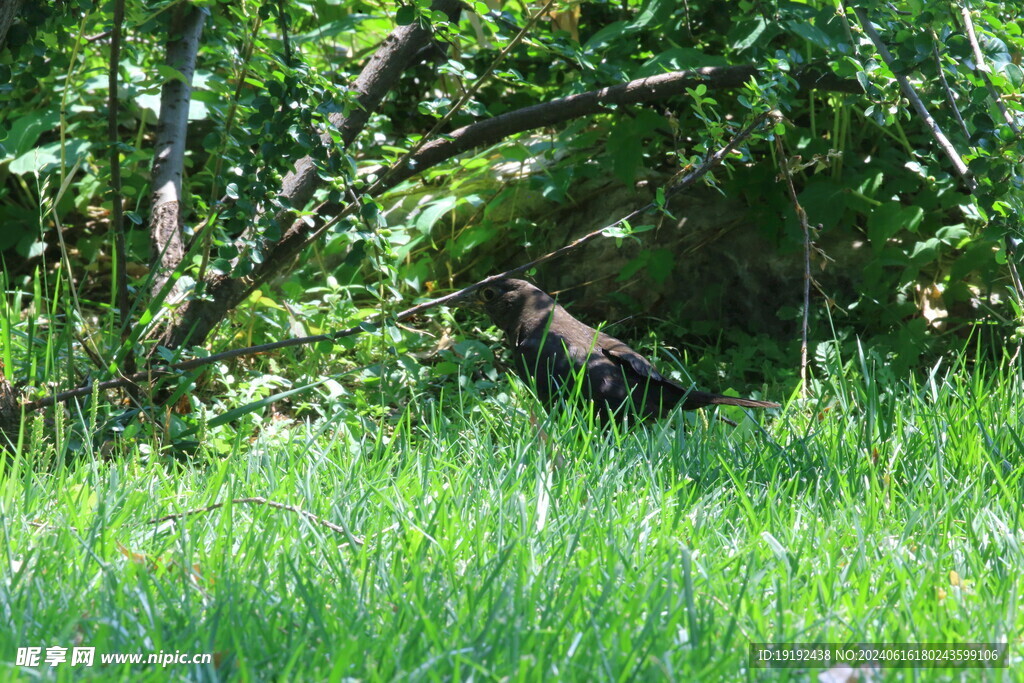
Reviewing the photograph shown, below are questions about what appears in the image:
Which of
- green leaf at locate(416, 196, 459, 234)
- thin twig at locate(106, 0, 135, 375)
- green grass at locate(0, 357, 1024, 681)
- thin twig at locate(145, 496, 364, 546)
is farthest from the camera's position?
green leaf at locate(416, 196, 459, 234)

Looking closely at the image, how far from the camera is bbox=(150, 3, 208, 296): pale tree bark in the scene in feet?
11.8

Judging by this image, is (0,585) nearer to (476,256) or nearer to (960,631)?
(960,631)

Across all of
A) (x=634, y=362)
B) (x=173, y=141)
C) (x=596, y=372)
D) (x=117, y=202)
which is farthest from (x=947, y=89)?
(x=173, y=141)

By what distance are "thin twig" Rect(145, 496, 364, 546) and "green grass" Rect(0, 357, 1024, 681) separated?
0.07 feet

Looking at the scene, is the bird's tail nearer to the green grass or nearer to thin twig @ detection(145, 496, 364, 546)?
the green grass

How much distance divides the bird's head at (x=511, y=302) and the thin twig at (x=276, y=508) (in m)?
1.79

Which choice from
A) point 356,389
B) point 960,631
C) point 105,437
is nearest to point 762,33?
point 356,389

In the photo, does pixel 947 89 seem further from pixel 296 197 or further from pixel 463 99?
pixel 296 197

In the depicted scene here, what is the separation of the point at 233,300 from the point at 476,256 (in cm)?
166

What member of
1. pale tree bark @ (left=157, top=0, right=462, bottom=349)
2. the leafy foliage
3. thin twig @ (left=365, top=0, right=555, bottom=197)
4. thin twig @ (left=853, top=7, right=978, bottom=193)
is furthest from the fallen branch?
thin twig @ (left=853, top=7, right=978, bottom=193)

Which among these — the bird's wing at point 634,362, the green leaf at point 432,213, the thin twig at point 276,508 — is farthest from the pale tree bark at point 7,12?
the bird's wing at point 634,362

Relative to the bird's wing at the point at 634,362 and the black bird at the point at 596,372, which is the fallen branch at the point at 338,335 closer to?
the black bird at the point at 596,372

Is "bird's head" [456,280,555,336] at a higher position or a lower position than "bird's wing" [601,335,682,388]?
higher

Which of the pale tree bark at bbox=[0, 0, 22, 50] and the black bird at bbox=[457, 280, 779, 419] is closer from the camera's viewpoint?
the pale tree bark at bbox=[0, 0, 22, 50]
